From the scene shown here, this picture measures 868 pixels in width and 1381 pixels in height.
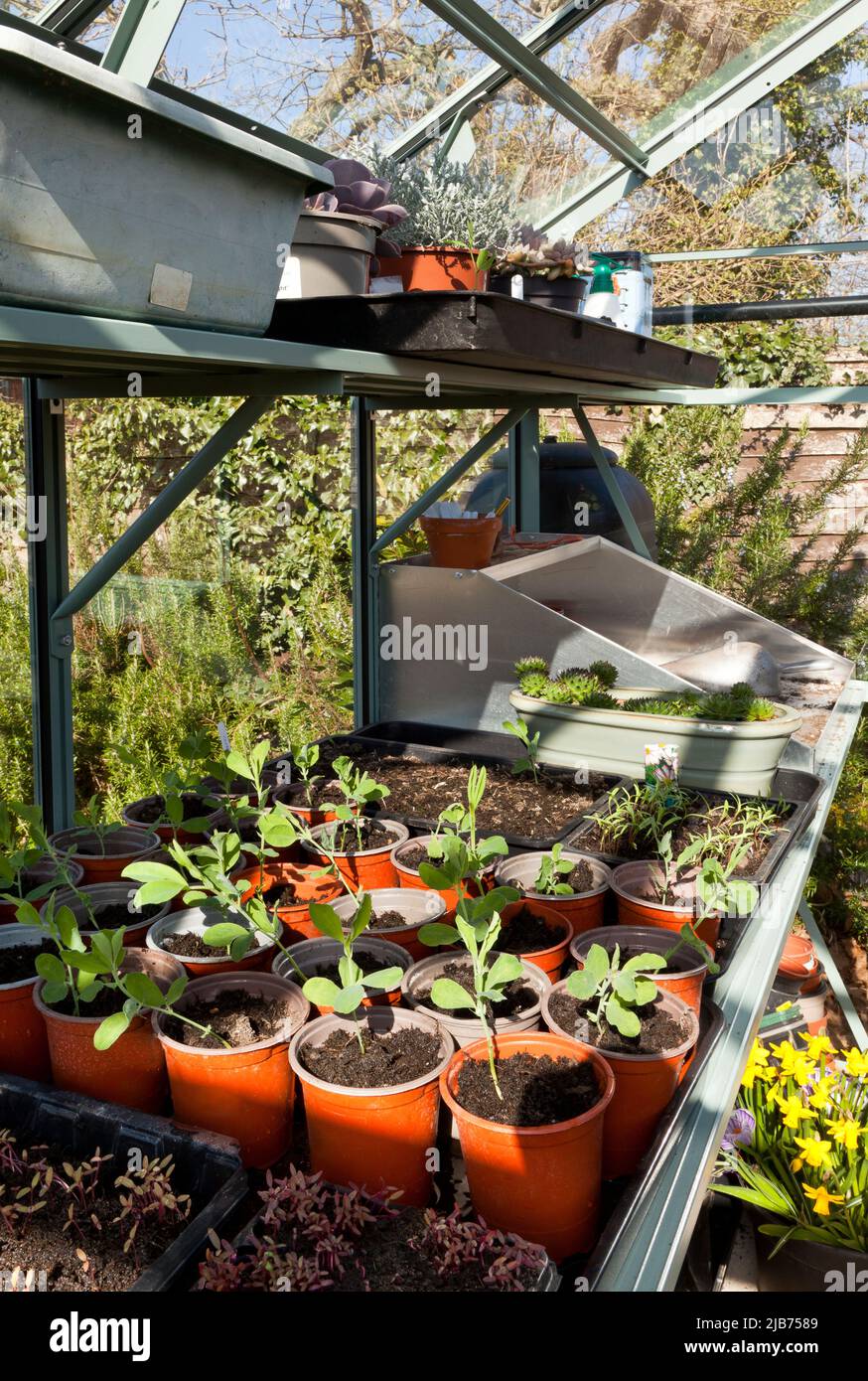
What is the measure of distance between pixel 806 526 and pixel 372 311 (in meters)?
4.34

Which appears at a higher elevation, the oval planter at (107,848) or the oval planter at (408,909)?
the oval planter at (107,848)

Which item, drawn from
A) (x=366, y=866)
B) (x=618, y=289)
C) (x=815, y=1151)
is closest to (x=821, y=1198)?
(x=815, y=1151)

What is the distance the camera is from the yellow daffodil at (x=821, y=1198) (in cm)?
177

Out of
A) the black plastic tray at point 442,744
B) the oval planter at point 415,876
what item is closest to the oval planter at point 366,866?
the oval planter at point 415,876

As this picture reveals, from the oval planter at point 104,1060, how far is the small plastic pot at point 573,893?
0.54 meters

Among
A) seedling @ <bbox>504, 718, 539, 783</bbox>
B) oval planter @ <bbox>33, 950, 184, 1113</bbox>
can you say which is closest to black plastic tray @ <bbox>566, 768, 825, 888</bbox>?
seedling @ <bbox>504, 718, 539, 783</bbox>

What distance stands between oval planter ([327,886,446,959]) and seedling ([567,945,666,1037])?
0.29 metres

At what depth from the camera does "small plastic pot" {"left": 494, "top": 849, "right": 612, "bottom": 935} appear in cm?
146

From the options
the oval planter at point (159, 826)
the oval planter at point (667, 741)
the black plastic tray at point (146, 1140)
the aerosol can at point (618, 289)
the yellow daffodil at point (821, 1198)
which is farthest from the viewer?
the aerosol can at point (618, 289)

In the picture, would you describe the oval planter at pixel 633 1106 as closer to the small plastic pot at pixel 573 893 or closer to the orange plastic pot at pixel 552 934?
the orange plastic pot at pixel 552 934

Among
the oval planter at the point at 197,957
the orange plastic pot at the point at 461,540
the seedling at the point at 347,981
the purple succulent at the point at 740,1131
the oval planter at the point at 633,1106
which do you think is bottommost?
the purple succulent at the point at 740,1131

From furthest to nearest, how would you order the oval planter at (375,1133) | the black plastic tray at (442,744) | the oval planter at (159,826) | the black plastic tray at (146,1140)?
Result: 1. the black plastic tray at (442,744)
2. the oval planter at (159,826)
3. the oval planter at (375,1133)
4. the black plastic tray at (146,1140)
